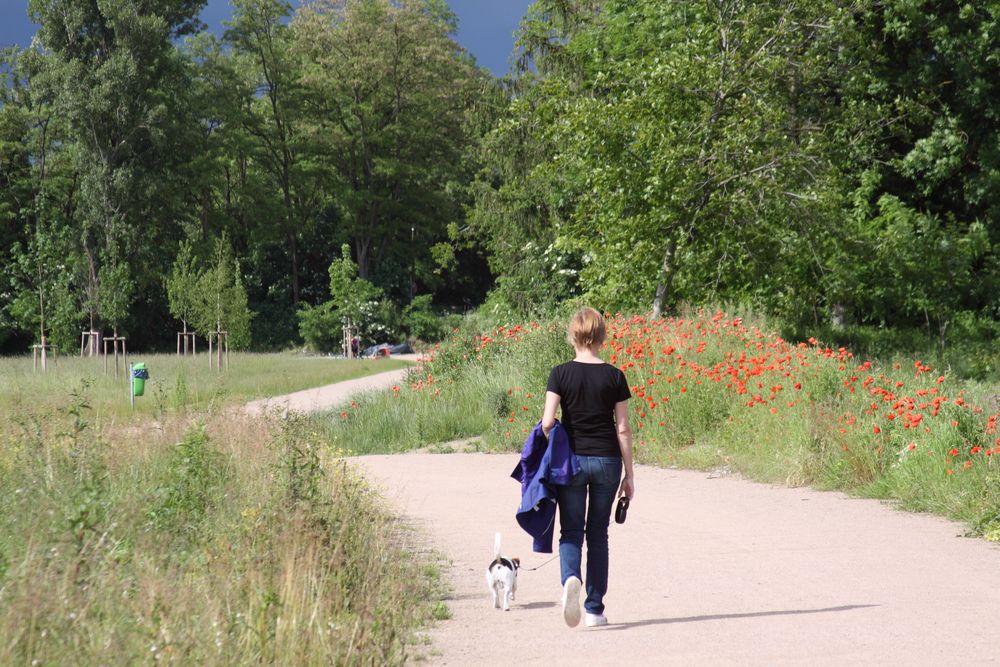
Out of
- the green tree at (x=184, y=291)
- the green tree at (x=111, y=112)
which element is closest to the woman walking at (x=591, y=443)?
the green tree at (x=184, y=291)

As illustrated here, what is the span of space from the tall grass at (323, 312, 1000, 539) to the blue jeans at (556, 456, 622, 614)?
3739 mm

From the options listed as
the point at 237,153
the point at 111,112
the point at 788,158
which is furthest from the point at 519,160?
the point at 237,153

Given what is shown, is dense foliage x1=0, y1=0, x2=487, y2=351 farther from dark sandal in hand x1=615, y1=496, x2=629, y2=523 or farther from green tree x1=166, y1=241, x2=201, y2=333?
dark sandal in hand x1=615, y1=496, x2=629, y2=523

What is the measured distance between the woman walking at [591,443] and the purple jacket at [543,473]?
0.05m

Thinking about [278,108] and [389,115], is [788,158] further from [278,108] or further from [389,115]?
[278,108]

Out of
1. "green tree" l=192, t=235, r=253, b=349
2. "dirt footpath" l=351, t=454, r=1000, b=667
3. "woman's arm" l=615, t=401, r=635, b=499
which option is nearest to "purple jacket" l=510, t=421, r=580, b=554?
"woman's arm" l=615, t=401, r=635, b=499

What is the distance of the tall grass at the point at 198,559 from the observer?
4.12 m

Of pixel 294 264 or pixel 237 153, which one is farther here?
pixel 294 264

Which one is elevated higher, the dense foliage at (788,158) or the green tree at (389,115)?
the green tree at (389,115)

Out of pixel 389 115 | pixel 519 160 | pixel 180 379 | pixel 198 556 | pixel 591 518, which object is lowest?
pixel 198 556

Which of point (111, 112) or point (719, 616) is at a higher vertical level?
point (111, 112)

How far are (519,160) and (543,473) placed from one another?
1050 inches

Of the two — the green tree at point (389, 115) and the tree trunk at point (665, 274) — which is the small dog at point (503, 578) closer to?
the tree trunk at point (665, 274)

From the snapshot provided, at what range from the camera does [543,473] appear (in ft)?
18.6
